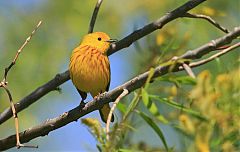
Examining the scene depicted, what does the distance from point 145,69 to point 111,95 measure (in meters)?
0.24

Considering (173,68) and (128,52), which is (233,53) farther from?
(128,52)

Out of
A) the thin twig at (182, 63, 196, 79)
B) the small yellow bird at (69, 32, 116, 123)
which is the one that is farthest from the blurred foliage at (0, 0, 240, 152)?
the small yellow bird at (69, 32, 116, 123)

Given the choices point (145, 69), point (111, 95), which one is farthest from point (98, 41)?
point (111, 95)

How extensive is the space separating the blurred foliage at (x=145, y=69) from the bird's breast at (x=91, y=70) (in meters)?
0.23

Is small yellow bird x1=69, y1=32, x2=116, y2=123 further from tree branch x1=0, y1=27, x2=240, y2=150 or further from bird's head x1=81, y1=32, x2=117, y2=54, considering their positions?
tree branch x1=0, y1=27, x2=240, y2=150

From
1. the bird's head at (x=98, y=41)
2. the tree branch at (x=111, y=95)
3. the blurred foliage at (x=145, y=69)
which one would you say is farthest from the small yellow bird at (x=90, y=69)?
the tree branch at (x=111, y=95)

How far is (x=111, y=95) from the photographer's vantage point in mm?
1482

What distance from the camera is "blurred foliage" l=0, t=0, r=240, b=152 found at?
2.90ft

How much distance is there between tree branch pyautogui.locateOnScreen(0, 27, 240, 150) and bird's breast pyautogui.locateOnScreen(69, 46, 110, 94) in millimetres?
1129

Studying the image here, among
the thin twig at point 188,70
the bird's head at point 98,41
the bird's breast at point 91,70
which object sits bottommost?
the thin twig at point 188,70

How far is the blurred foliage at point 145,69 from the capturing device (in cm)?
88

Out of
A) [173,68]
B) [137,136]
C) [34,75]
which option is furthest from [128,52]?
[173,68]

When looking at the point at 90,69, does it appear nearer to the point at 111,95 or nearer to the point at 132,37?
the point at 132,37

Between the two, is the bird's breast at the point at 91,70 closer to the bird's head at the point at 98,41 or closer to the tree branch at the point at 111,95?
the bird's head at the point at 98,41
